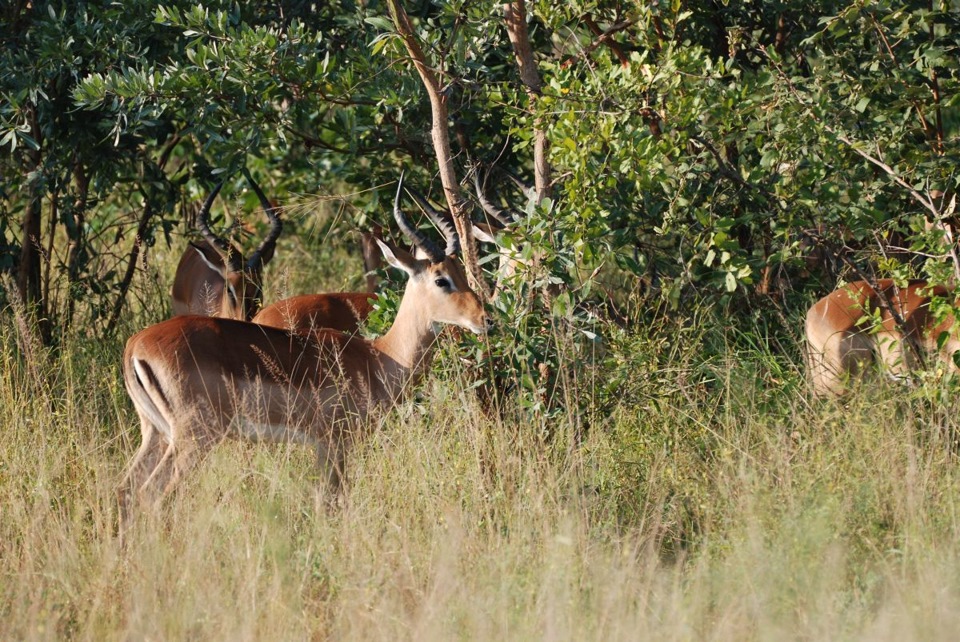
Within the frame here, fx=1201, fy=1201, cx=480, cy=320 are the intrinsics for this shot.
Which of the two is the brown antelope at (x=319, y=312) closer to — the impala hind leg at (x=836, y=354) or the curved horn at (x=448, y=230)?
the curved horn at (x=448, y=230)

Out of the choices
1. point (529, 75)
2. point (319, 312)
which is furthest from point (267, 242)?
point (529, 75)

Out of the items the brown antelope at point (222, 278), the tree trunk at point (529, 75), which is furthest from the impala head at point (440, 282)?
the brown antelope at point (222, 278)

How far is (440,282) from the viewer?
202 inches

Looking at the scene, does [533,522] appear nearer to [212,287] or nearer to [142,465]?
[142,465]

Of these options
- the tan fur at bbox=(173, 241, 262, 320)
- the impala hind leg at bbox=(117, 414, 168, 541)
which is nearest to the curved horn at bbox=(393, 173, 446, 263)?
the impala hind leg at bbox=(117, 414, 168, 541)

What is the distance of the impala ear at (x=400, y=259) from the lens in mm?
5172

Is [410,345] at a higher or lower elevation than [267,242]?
lower

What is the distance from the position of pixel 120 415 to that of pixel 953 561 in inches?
136

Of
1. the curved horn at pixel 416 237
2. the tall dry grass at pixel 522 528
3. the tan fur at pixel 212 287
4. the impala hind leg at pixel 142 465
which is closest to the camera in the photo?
the tall dry grass at pixel 522 528

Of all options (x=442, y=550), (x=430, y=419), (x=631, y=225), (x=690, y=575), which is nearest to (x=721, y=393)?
(x=631, y=225)

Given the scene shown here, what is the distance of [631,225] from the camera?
530 cm

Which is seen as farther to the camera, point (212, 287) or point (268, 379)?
point (212, 287)

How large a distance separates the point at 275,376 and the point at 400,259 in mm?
785

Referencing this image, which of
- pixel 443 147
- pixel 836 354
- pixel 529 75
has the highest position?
pixel 529 75
